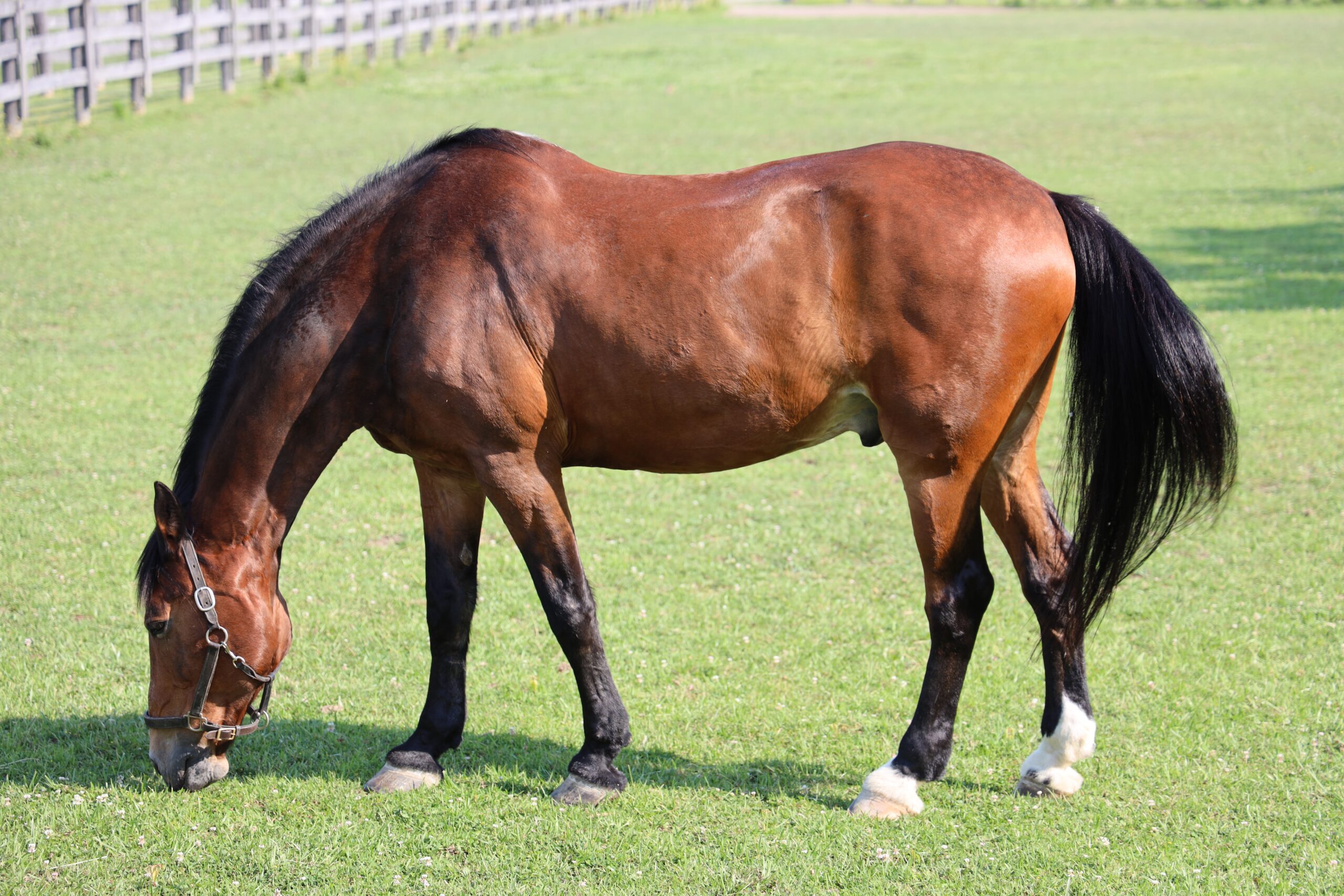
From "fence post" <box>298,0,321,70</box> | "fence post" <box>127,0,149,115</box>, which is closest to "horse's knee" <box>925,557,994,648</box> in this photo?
"fence post" <box>127,0,149,115</box>

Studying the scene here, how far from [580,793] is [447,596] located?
0.88m

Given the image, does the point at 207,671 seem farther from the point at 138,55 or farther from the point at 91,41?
the point at 138,55

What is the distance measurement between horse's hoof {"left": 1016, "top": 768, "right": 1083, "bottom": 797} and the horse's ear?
298 centimetres

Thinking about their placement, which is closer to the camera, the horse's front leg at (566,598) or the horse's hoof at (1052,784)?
the horse's front leg at (566,598)

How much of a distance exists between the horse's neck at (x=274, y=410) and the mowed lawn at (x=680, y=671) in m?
1.01

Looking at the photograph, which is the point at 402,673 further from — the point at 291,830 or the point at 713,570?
the point at 713,570

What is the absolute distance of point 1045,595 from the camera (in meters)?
4.18

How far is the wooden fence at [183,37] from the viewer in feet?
53.2

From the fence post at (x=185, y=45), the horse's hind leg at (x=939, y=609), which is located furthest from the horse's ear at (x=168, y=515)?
the fence post at (x=185, y=45)

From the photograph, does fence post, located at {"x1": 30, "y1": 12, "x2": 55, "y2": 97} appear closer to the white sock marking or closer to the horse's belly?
the horse's belly

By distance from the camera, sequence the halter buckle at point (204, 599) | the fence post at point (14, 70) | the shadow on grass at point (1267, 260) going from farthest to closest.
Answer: the fence post at point (14, 70) < the shadow on grass at point (1267, 260) < the halter buckle at point (204, 599)

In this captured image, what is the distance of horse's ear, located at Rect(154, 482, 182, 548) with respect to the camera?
377 cm

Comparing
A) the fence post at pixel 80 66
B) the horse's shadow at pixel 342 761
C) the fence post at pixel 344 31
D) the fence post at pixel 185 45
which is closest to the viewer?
the horse's shadow at pixel 342 761

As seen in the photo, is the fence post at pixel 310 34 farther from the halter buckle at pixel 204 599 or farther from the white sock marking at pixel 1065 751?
the white sock marking at pixel 1065 751
